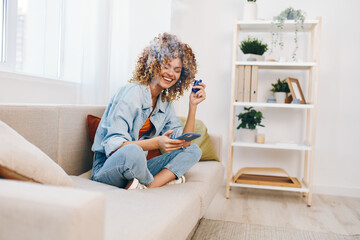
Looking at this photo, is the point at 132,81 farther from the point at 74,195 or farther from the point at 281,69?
the point at 281,69

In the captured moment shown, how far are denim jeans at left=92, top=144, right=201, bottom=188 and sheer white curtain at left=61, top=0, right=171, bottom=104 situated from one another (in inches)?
36.0

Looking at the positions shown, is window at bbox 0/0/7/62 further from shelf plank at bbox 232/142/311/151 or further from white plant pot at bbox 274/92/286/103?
white plant pot at bbox 274/92/286/103

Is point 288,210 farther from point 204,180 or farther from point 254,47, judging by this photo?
point 254,47

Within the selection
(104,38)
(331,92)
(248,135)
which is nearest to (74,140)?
(104,38)

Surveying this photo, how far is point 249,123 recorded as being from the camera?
2955 millimetres

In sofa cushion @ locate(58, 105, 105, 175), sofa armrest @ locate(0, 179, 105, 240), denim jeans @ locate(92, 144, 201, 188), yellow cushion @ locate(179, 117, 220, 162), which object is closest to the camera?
sofa armrest @ locate(0, 179, 105, 240)

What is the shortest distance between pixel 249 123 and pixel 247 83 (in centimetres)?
33

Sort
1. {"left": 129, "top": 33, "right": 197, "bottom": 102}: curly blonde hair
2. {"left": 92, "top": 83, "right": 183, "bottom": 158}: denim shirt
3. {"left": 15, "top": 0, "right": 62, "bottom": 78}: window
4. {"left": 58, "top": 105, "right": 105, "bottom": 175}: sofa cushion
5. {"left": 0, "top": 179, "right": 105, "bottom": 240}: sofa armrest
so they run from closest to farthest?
{"left": 0, "top": 179, "right": 105, "bottom": 240}: sofa armrest
{"left": 92, "top": 83, "right": 183, "bottom": 158}: denim shirt
{"left": 58, "top": 105, "right": 105, "bottom": 175}: sofa cushion
{"left": 129, "top": 33, "right": 197, "bottom": 102}: curly blonde hair
{"left": 15, "top": 0, "right": 62, "bottom": 78}: window

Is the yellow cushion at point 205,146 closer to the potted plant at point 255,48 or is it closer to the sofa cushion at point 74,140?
the sofa cushion at point 74,140

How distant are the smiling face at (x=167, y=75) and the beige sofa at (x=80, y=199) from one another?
16.0 inches

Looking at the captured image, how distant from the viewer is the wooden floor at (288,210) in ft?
7.28

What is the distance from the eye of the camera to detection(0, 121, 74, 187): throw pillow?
2.53 ft

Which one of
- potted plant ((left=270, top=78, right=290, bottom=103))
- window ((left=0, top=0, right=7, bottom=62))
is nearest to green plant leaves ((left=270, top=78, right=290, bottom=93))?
potted plant ((left=270, top=78, right=290, bottom=103))

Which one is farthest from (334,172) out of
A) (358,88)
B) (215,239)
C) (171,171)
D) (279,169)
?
(171,171)
